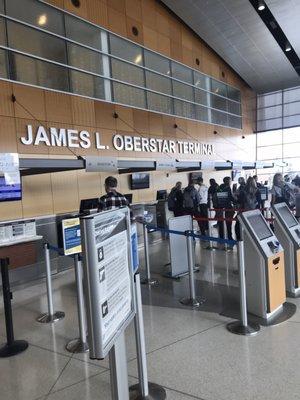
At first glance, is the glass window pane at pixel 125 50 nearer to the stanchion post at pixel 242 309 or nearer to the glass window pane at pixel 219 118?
the glass window pane at pixel 219 118

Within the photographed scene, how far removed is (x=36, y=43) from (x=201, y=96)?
750 cm

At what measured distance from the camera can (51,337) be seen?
3883mm

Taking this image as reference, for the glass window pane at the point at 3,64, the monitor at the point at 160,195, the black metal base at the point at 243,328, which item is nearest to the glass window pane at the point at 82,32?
the glass window pane at the point at 3,64

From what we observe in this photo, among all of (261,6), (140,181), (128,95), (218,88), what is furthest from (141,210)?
(218,88)

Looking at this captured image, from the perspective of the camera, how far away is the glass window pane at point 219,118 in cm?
1456

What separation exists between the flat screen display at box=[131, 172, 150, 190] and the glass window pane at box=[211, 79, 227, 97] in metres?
6.19

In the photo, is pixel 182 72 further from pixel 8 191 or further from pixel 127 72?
pixel 8 191

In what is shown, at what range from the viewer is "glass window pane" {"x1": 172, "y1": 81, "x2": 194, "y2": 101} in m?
12.3

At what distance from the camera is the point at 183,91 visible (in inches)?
498

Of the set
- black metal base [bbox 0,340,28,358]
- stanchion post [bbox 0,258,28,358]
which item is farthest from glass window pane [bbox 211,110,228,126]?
black metal base [bbox 0,340,28,358]

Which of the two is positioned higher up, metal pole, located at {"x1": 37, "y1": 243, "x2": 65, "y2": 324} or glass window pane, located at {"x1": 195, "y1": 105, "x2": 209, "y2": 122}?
glass window pane, located at {"x1": 195, "y1": 105, "x2": 209, "y2": 122}

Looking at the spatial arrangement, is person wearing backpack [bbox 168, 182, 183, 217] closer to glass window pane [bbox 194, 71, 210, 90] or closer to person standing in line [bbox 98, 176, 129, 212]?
person standing in line [bbox 98, 176, 129, 212]

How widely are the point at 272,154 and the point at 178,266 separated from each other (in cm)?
1538

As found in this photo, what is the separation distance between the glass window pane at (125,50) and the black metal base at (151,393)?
9.10 m
